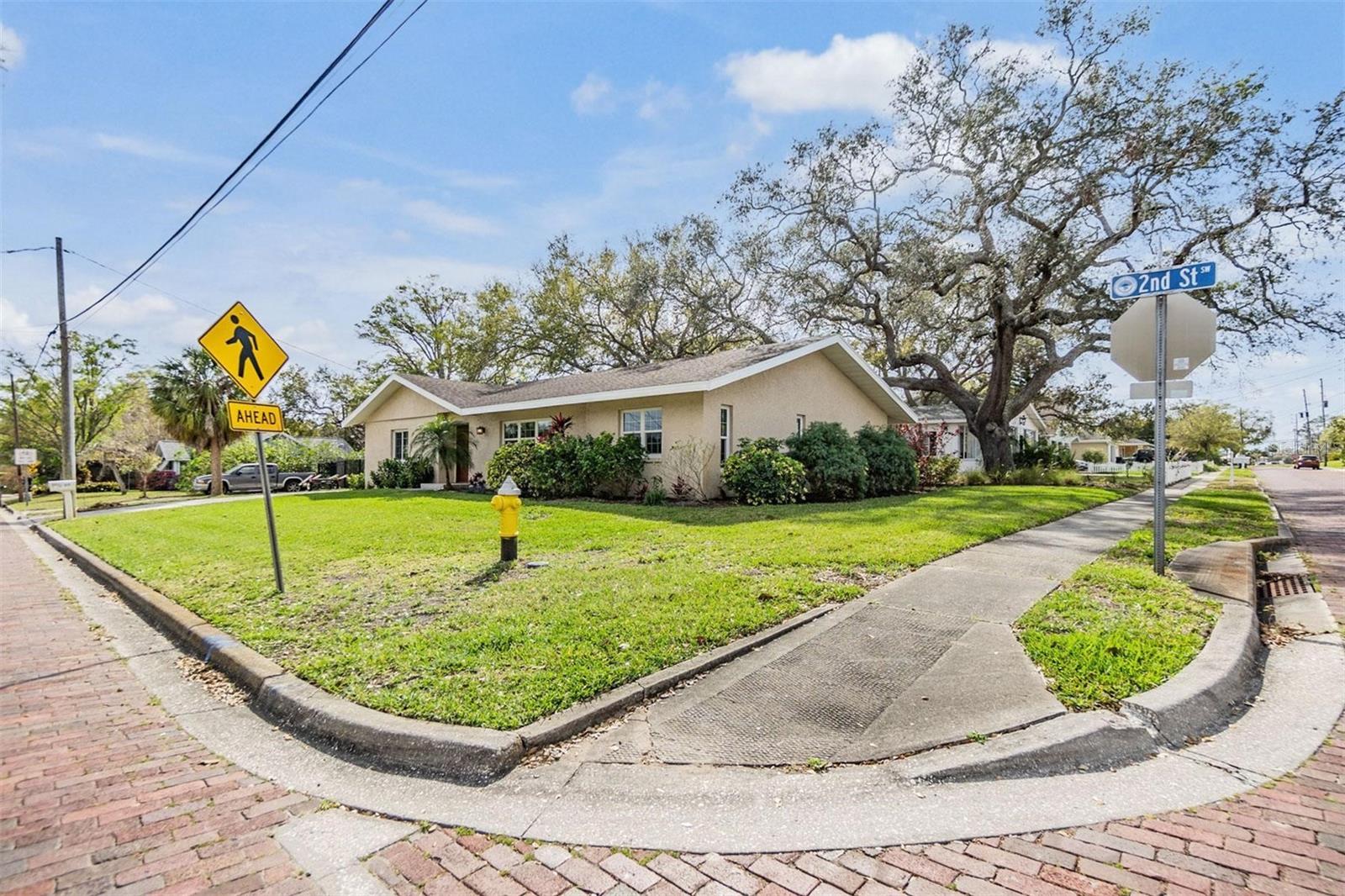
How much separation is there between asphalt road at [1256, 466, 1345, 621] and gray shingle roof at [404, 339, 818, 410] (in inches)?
397

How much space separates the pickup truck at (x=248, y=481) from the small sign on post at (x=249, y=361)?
2542 cm

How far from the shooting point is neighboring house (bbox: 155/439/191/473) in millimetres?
44062

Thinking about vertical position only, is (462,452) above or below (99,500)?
above

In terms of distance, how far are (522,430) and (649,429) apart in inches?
213

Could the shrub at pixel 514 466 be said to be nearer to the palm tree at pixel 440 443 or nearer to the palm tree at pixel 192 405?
the palm tree at pixel 440 443

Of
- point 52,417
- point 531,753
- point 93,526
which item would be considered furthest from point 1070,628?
point 52,417

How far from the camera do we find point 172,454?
46.2 meters

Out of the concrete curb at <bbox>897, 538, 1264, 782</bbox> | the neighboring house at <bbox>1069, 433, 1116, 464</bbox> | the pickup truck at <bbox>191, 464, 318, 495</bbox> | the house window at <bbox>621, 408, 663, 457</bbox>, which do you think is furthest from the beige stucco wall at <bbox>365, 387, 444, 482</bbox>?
the neighboring house at <bbox>1069, 433, 1116, 464</bbox>

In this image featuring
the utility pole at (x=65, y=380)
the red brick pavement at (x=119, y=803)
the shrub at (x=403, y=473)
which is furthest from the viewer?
the shrub at (x=403, y=473)

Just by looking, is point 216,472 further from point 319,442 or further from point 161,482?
point 161,482

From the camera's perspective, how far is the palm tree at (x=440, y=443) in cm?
2033

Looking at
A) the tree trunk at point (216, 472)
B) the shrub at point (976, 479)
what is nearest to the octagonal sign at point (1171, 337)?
the shrub at point (976, 479)

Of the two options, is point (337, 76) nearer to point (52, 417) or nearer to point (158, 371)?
point (158, 371)

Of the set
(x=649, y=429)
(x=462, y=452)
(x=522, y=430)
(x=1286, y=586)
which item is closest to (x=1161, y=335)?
(x=1286, y=586)
